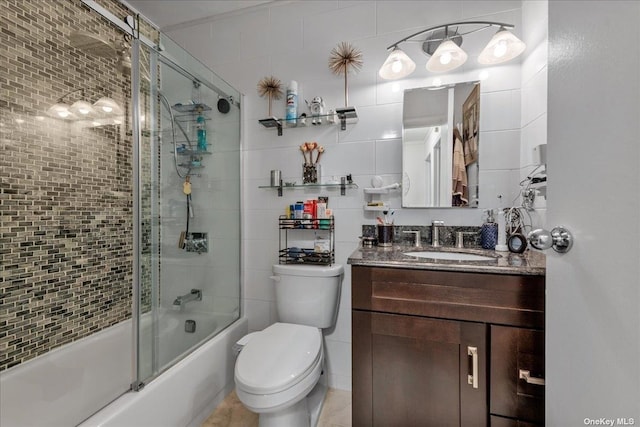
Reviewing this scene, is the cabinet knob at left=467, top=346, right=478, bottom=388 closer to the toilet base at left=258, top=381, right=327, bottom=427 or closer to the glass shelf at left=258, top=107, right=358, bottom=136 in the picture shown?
the toilet base at left=258, top=381, right=327, bottom=427

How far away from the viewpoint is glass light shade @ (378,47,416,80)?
1.48 metres

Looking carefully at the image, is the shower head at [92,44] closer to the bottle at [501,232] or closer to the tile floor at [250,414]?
the tile floor at [250,414]

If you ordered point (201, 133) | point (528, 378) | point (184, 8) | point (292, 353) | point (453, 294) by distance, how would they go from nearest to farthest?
1. point (528, 378)
2. point (453, 294)
3. point (292, 353)
4. point (201, 133)
5. point (184, 8)

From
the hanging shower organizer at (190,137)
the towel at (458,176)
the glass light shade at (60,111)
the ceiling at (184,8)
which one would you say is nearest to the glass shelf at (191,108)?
the hanging shower organizer at (190,137)

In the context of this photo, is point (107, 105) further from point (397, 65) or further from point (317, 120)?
point (397, 65)

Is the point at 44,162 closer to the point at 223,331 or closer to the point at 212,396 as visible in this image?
the point at 223,331

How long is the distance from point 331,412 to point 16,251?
1710mm

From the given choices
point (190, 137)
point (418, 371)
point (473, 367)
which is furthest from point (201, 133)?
point (473, 367)

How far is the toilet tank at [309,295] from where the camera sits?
58.6 inches

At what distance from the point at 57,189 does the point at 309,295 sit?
4.59 ft

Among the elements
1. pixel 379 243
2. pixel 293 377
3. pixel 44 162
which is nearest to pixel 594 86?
pixel 379 243

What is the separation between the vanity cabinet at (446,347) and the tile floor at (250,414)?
0.35 meters

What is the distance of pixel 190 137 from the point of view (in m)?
1.56

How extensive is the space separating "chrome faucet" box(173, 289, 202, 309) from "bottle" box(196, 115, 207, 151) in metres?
0.84
